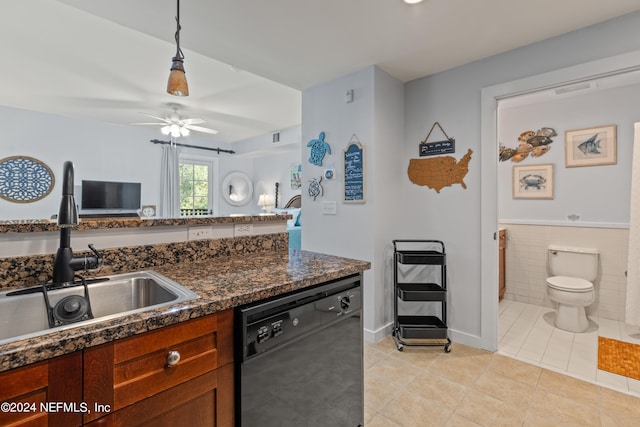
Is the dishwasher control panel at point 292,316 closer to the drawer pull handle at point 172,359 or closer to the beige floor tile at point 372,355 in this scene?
the drawer pull handle at point 172,359

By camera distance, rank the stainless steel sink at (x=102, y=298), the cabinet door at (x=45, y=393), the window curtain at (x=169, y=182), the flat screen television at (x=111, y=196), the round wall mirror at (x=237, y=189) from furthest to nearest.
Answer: the round wall mirror at (x=237, y=189) < the window curtain at (x=169, y=182) < the flat screen television at (x=111, y=196) < the stainless steel sink at (x=102, y=298) < the cabinet door at (x=45, y=393)

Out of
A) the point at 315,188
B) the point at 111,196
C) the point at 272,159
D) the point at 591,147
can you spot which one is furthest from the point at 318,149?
the point at 111,196

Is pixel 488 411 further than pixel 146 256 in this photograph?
Yes

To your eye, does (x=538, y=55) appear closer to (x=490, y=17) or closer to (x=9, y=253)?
(x=490, y=17)

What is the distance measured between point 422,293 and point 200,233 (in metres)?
1.79

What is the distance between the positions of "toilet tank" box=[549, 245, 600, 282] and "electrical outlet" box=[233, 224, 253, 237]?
3278mm

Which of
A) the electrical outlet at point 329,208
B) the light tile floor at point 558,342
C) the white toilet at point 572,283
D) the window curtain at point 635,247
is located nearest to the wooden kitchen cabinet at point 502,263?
the light tile floor at point 558,342

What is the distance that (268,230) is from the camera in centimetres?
179

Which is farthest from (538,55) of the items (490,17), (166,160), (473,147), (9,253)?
(166,160)

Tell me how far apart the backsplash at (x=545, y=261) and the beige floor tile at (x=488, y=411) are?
83.2 inches

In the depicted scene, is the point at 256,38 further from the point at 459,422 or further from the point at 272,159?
the point at 272,159

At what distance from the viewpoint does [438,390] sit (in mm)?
1909

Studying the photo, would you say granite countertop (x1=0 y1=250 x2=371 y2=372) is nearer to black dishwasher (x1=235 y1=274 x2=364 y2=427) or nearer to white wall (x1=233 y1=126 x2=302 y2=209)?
black dishwasher (x1=235 y1=274 x2=364 y2=427)

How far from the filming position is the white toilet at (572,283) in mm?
2668
